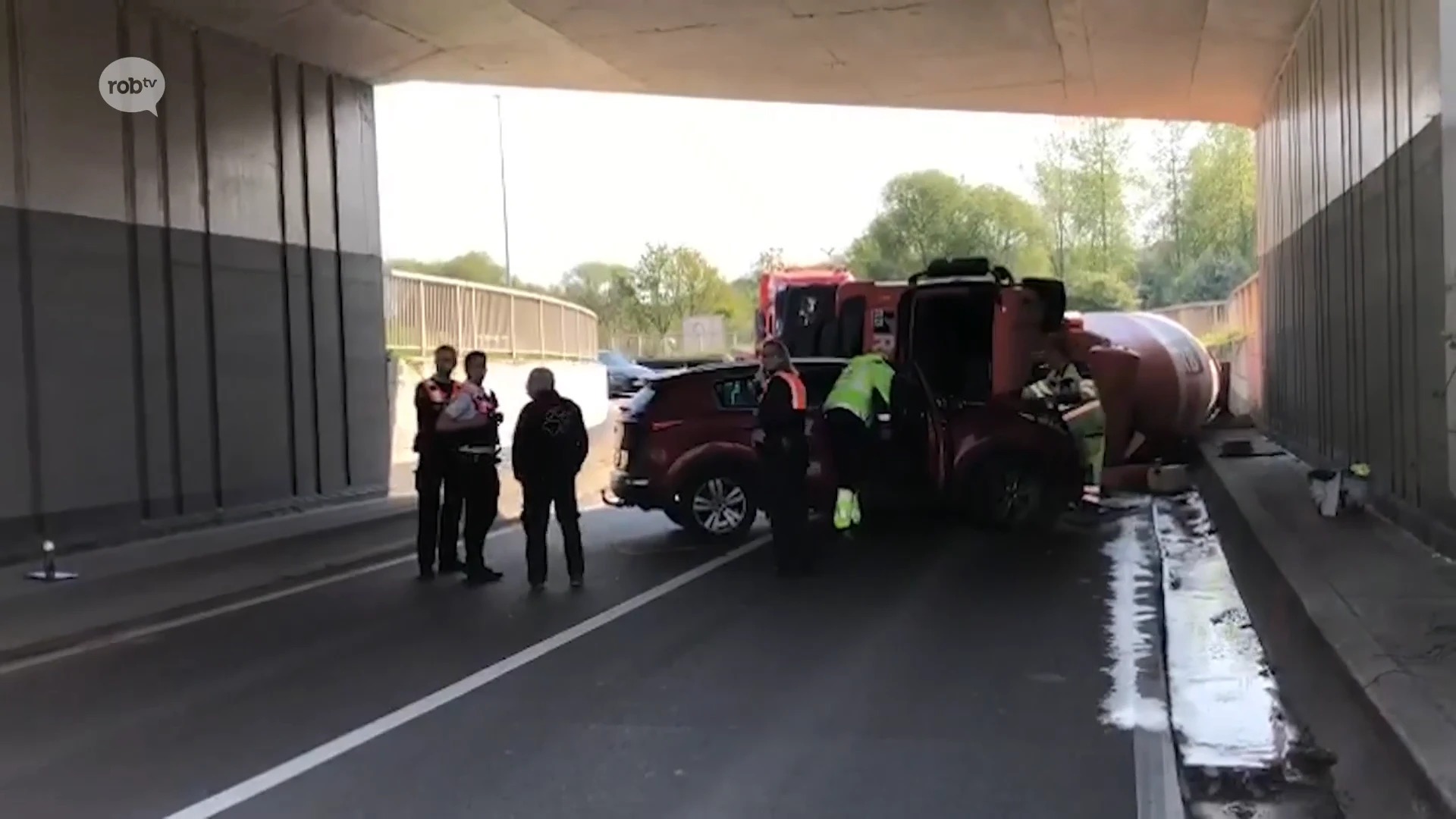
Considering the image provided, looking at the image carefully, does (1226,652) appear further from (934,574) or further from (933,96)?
(933,96)

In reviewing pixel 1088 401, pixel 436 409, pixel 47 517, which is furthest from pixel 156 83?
pixel 1088 401

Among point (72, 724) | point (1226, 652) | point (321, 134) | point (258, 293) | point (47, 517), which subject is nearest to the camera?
point (72, 724)

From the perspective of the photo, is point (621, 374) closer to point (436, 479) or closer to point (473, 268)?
point (473, 268)

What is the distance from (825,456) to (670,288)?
61.6m

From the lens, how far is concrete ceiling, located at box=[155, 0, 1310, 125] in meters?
15.8

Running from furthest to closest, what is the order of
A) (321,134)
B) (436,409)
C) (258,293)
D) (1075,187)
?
(1075,187) < (321,134) < (258,293) < (436,409)

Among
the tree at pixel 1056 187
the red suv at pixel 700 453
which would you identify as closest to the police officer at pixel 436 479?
the red suv at pixel 700 453

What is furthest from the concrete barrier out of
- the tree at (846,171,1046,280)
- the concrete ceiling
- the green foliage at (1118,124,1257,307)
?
the green foliage at (1118,124,1257,307)

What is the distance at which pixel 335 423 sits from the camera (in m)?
18.4

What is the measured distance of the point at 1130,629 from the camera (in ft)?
30.9

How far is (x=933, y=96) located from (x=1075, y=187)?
105 ft

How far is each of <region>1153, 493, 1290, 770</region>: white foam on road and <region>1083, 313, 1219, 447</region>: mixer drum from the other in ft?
24.2

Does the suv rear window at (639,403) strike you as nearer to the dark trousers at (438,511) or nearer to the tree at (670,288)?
the dark trousers at (438,511)

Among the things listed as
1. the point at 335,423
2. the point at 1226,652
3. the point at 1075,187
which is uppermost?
the point at 1075,187
